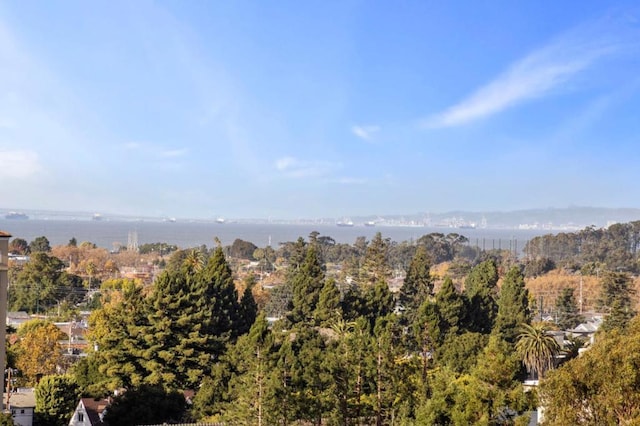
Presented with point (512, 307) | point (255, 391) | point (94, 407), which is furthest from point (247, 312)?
point (255, 391)

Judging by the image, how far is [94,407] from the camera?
61.7ft

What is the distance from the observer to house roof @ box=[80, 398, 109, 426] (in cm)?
1805

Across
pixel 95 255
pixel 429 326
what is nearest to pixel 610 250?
pixel 95 255

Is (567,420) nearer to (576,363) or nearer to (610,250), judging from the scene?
(576,363)

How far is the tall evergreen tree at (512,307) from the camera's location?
25.7 m

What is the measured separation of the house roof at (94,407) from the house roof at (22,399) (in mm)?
1417

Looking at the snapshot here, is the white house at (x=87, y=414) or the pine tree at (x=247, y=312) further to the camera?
the pine tree at (x=247, y=312)

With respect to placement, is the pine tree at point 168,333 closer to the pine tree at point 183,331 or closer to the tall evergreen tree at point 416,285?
the pine tree at point 183,331

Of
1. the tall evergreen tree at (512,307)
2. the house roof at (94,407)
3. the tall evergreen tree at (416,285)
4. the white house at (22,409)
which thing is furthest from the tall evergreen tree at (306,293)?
the white house at (22,409)

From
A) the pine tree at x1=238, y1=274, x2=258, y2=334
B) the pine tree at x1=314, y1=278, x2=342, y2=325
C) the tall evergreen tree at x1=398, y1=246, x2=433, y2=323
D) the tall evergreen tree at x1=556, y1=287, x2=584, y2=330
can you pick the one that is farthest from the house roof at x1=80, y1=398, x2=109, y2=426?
the tall evergreen tree at x1=556, y1=287, x2=584, y2=330

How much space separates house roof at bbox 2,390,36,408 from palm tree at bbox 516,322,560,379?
14427mm

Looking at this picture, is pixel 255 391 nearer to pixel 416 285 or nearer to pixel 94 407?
pixel 94 407

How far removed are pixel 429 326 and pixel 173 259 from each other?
3927cm

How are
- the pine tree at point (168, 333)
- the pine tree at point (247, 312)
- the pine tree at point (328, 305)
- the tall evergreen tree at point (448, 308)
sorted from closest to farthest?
the pine tree at point (168, 333) → the tall evergreen tree at point (448, 308) → the pine tree at point (328, 305) → the pine tree at point (247, 312)
